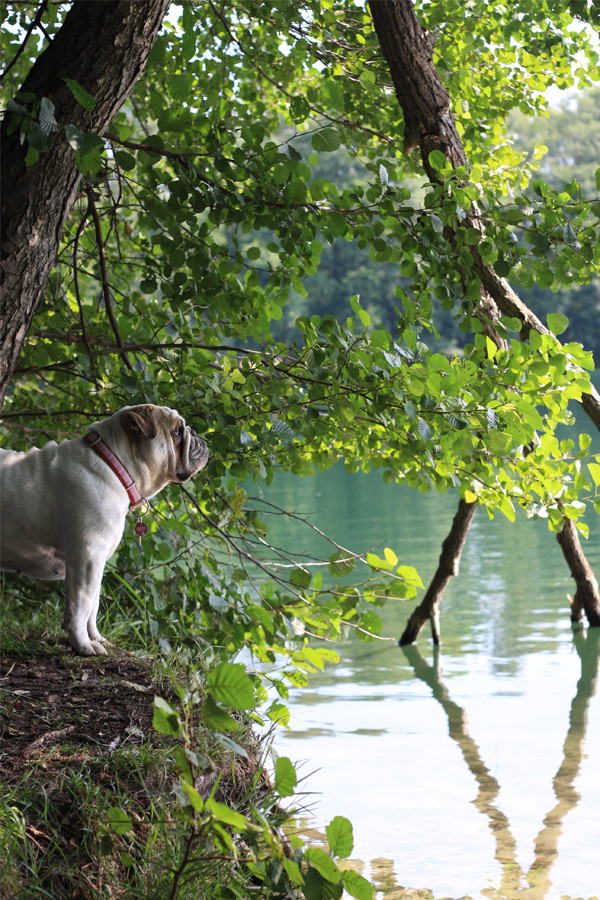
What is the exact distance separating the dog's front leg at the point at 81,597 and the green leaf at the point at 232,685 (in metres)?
1.87

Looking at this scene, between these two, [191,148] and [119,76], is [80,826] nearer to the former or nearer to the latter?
[119,76]

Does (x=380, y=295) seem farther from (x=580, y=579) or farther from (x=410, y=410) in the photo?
(x=410, y=410)

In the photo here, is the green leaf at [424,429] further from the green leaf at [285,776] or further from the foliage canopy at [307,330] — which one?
the green leaf at [285,776]

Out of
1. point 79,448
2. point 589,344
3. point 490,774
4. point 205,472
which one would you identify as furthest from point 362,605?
point 589,344

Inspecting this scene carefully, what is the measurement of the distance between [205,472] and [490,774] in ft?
10.1

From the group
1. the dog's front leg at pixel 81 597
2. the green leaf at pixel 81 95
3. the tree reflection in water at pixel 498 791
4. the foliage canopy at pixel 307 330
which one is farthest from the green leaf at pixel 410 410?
the tree reflection in water at pixel 498 791

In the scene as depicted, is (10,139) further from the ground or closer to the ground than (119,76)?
closer to the ground

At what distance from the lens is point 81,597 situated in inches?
151

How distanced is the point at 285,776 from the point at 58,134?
8.70ft

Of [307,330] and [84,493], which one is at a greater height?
[307,330]

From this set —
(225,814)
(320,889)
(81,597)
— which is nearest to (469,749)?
(81,597)

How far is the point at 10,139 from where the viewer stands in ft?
11.6

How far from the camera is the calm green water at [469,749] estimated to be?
4.72m

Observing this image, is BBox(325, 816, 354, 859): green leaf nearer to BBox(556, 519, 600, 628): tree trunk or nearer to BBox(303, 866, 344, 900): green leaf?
BBox(303, 866, 344, 900): green leaf
